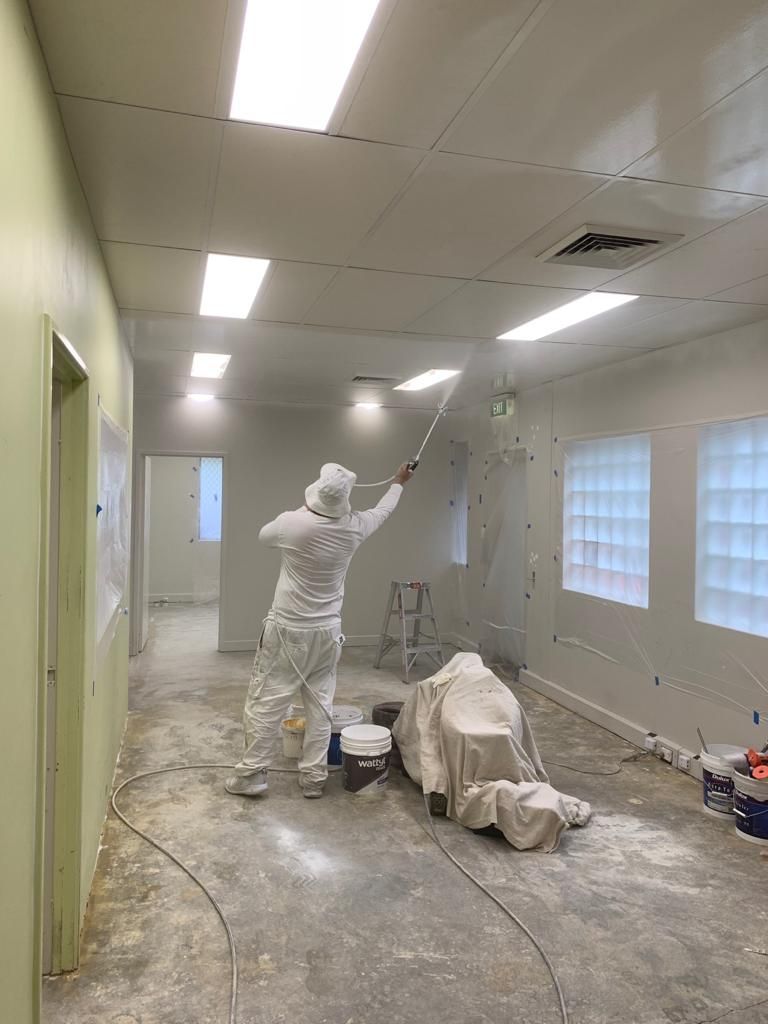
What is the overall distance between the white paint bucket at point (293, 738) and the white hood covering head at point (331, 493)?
4.12 ft

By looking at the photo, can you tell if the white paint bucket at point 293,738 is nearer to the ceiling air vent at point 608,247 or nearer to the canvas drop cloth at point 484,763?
the canvas drop cloth at point 484,763

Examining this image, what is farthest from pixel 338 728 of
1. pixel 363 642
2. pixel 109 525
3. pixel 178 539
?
pixel 178 539

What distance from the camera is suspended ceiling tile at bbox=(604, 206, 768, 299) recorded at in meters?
2.41

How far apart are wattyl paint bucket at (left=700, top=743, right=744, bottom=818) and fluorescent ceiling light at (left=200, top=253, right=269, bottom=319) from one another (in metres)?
3.09

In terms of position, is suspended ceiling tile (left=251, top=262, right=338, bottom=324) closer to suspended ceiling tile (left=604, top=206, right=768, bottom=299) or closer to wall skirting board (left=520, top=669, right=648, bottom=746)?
suspended ceiling tile (left=604, top=206, right=768, bottom=299)

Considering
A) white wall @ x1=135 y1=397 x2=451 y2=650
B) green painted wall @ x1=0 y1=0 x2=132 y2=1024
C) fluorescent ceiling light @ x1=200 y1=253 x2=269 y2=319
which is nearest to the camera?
green painted wall @ x1=0 y1=0 x2=132 y2=1024

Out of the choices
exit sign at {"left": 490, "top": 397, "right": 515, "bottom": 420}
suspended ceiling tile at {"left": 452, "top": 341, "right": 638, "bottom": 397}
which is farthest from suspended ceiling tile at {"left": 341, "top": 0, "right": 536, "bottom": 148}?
exit sign at {"left": 490, "top": 397, "right": 515, "bottom": 420}

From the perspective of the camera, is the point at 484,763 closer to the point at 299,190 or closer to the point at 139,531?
the point at 299,190

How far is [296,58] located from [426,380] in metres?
4.14

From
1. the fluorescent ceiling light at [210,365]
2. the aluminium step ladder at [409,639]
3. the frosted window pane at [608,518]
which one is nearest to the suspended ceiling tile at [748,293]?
the frosted window pane at [608,518]

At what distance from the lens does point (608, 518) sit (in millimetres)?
4750

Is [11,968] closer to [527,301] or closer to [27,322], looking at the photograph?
[27,322]

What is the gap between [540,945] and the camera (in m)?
2.36

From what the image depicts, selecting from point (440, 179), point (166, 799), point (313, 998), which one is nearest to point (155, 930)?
point (313, 998)
